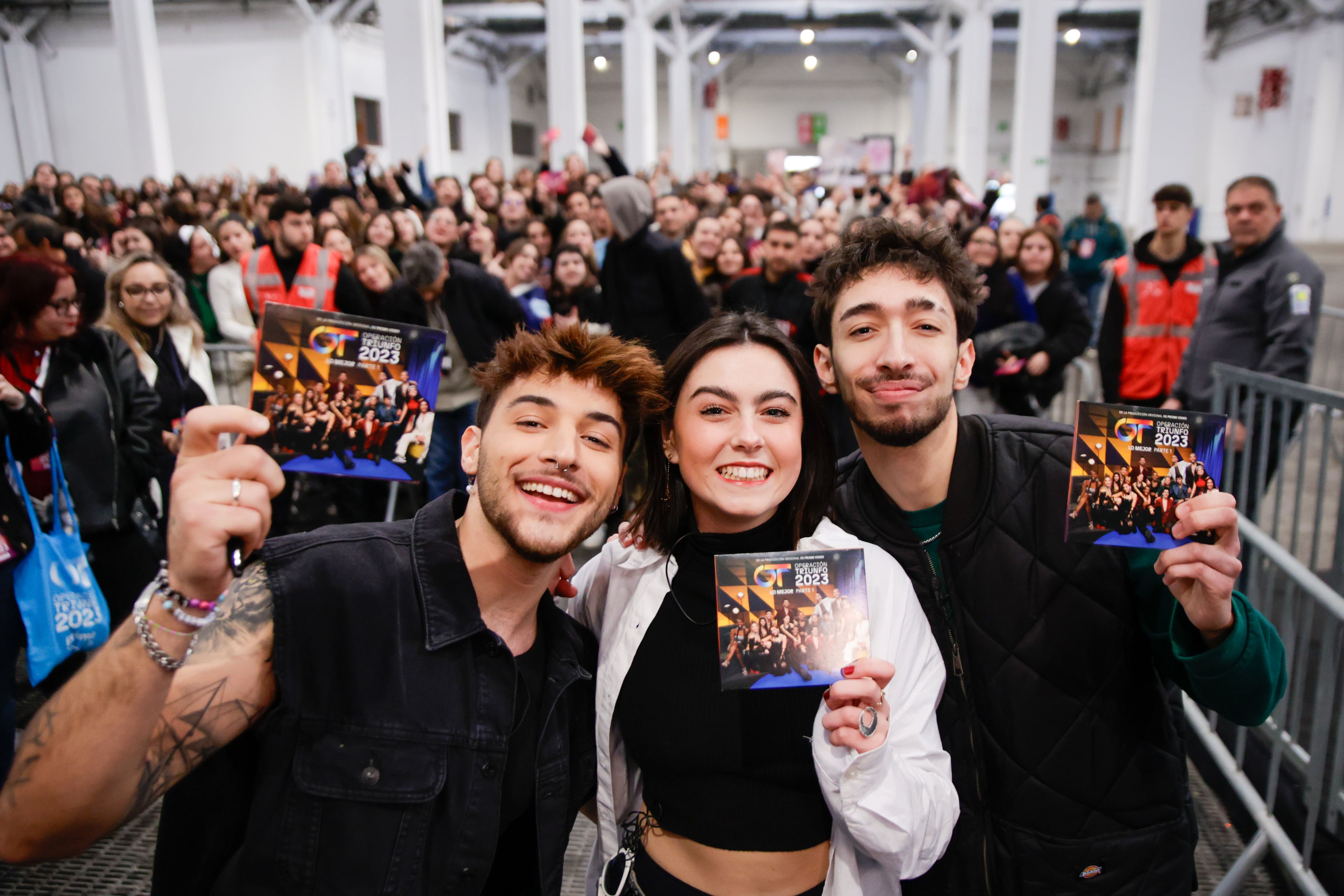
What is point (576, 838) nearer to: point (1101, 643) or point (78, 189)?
point (1101, 643)

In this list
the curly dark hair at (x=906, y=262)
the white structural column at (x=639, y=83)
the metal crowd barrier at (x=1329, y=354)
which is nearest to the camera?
the curly dark hair at (x=906, y=262)

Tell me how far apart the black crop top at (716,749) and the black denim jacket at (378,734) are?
215 millimetres

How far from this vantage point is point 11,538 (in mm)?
2404

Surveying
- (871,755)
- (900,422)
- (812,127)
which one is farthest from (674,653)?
(812,127)

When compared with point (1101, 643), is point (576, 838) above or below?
below

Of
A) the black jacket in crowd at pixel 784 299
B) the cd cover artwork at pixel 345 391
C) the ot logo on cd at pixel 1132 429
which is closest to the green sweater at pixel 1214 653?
the ot logo on cd at pixel 1132 429

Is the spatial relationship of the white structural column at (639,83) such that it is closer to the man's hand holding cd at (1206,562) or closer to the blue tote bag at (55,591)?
the blue tote bag at (55,591)

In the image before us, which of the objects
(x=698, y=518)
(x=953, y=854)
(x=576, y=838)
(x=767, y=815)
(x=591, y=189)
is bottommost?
(x=576, y=838)

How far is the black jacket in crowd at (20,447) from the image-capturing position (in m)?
2.40

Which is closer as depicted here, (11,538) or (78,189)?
(11,538)

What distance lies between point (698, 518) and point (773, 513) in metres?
0.17

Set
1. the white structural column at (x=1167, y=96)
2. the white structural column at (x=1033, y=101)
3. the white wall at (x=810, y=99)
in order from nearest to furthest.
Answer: the white structural column at (x=1167, y=96)
the white structural column at (x=1033, y=101)
the white wall at (x=810, y=99)

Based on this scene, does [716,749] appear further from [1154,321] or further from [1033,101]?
[1033,101]

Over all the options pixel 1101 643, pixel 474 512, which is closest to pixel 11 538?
pixel 474 512
